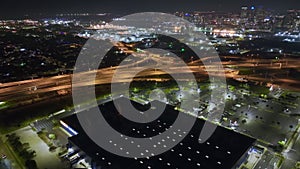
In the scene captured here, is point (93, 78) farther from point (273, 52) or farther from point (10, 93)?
point (273, 52)

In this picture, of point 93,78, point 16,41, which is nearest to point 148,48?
point 93,78

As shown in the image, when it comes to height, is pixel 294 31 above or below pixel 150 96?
above

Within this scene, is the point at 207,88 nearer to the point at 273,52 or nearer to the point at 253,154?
the point at 253,154

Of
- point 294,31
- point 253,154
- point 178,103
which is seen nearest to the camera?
point 253,154

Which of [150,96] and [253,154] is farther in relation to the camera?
[150,96]

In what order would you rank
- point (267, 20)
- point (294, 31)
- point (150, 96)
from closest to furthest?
point (150, 96) < point (294, 31) < point (267, 20)

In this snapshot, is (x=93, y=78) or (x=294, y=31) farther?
(x=294, y=31)

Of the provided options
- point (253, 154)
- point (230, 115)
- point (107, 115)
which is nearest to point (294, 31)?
point (230, 115)

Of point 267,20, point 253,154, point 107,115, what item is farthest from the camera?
point 267,20

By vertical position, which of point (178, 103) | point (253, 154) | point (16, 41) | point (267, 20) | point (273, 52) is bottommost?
point (253, 154)
